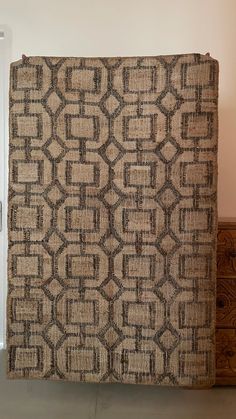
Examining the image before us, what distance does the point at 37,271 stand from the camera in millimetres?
1698

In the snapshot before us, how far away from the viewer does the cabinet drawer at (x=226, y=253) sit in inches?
77.1

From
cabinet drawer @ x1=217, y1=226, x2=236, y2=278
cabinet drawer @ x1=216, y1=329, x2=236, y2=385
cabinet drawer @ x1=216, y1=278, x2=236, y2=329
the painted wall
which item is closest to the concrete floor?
cabinet drawer @ x1=216, y1=329, x2=236, y2=385

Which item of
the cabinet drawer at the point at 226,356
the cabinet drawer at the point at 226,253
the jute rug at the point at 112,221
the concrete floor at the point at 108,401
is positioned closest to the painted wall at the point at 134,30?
the cabinet drawer at the point at 226,253

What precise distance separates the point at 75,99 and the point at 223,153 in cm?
110

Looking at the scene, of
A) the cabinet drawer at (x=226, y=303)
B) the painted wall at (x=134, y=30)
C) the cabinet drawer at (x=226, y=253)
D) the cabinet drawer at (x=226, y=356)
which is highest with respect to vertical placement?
the painted wall at (x=134, y=30)

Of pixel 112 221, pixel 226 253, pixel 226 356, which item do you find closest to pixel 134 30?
pixel 112 221

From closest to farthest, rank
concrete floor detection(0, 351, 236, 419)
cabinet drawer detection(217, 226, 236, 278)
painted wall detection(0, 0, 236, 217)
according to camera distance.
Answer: concrete floor detection(0, 351, 236, 419), cabinet drawer detection(217, 226, 236, 278), painted wall detection(0, 0, 236, 217)

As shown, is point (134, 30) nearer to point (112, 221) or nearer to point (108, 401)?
point (112, 221)

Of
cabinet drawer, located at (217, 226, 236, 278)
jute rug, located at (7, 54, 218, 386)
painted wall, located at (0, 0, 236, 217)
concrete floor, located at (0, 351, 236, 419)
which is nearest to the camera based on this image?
jute rug, located at (7, 54, 218, 386)

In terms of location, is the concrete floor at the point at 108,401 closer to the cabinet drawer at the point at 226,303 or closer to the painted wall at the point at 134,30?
the cabinet drawer at the point at 226,303

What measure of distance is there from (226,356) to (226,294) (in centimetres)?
34

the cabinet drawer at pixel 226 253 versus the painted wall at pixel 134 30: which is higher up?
the painted wall at pixel 134 30

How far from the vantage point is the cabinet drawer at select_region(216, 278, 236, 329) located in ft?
6.48

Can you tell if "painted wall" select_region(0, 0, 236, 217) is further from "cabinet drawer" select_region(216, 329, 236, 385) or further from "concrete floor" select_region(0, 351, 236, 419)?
"concrete floor" select_region(0, 351, 236, 419)
